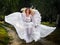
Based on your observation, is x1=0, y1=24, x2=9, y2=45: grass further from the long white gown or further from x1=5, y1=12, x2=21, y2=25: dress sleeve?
x1=5, y1=12, x2=21, y2=25: dress sleeve

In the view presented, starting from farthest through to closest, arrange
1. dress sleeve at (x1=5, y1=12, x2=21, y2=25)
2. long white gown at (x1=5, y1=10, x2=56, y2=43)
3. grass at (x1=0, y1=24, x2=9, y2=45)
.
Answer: grass at (x1=0, y1=24, x2=9, y2=45), dress sleeve at (x1=5, y1=12, x2=21, y2=25), long white gown at (x1=5, y1=10, x2=56, y2=43)

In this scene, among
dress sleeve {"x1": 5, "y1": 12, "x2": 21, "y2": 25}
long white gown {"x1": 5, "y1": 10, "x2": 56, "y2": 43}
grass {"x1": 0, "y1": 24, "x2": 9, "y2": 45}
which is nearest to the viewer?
long white gown {"x1": 5, "y1": 10, "x2": 56, "y2": 43}

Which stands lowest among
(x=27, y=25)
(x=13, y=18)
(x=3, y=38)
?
(x=3, y=38)

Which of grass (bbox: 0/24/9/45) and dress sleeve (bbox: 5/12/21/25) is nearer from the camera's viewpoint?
dress sleeve (bbox: 5/12/21/25)

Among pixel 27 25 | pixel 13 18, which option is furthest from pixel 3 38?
pixel 27 25

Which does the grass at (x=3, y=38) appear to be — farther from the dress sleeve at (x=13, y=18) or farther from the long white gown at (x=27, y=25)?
the dress sleeve at (x=13, y=18)

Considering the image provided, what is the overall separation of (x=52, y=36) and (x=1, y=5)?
12.0 ft

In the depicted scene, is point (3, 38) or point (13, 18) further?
point (3, 38)

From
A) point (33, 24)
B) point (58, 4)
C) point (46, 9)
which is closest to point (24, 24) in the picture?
point (33, 24)

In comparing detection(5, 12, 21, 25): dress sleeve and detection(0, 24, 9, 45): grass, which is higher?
detection(5, 12, 21, 25): dress sleeve

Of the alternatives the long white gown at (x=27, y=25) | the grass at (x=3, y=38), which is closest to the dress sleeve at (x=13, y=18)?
the long white gown at (x=27, y=25)

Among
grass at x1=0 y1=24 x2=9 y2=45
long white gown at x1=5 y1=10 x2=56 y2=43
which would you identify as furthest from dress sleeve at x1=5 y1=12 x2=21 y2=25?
grass at x1=0 y1=24 x2=9 y2=45

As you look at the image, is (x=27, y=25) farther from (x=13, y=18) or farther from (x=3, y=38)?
(x=3, y=38)

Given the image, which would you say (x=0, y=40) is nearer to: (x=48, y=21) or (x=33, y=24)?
(x=33, y=24)
